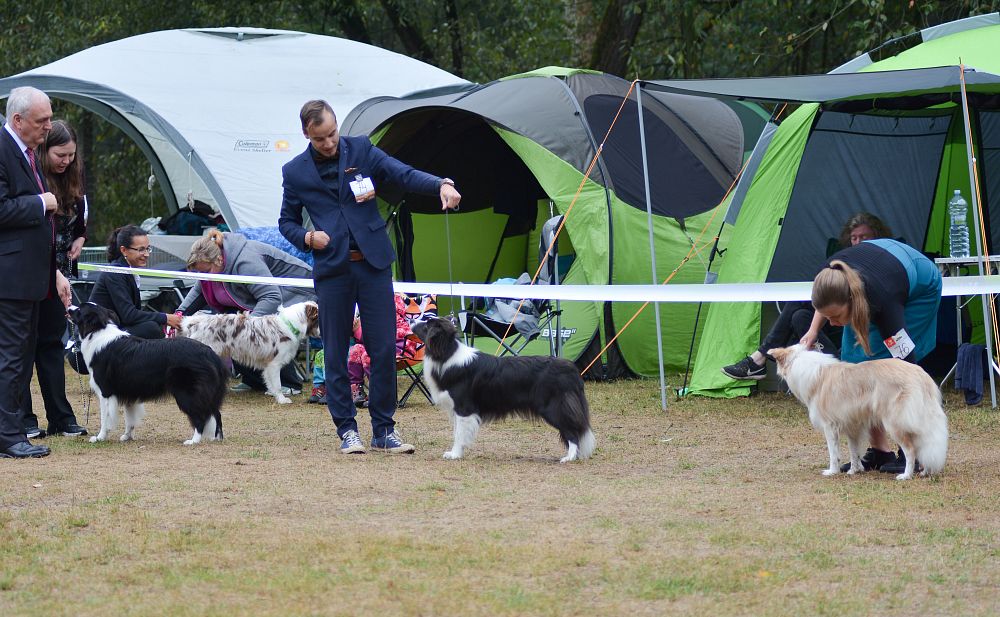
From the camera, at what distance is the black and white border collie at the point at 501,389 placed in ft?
18.5

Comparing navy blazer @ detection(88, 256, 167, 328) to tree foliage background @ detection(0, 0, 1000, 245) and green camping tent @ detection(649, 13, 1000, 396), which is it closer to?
green camping tent @ detection(649, 13, 1000, 396)

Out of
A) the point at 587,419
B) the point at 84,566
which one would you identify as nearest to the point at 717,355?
the point at 587,419

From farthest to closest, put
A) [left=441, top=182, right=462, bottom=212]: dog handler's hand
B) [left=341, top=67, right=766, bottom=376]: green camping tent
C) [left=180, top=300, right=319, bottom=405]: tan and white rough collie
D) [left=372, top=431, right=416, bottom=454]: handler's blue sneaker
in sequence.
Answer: [left=341, top=67, right=766, bottom=376]: green camping tent < [left=180, top=300, right=319, bottom=405]: tan and white rough collie < [left=372, top=431, right=416, bottom=454]: handler's blue sneaker < [left=441, top=182, right=462, bottom=212]: dog handler's hand

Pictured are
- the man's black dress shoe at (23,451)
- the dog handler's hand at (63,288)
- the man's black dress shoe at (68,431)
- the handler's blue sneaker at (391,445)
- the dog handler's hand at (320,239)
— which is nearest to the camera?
the dog handler's hand at (320,239)

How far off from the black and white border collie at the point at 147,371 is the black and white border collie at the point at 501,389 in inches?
53.3

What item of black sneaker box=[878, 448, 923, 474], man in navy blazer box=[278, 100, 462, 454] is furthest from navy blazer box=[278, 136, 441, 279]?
black sneaker box=[878, 448, 923, 474]

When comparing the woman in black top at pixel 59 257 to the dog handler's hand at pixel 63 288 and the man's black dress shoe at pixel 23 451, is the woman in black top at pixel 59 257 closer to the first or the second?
the dog handler's hand at pixel 63 288

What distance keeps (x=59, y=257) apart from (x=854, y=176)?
5.63 meters

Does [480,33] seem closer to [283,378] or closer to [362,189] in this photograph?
[283,378]

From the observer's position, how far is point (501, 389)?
18.6 feet

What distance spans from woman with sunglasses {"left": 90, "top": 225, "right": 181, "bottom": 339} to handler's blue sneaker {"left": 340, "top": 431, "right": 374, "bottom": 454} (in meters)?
2.59

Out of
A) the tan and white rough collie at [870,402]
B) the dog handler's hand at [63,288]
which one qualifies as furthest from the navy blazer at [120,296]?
the tan and white rough collie at [870,402]

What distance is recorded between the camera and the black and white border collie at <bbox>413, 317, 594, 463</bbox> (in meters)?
5.64

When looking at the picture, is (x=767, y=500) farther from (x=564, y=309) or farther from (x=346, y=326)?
(x=564, y=309)
